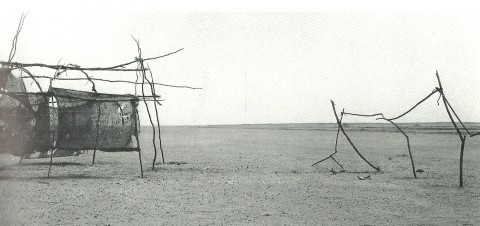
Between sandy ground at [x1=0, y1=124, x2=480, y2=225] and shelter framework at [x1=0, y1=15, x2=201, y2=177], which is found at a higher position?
shelter framework at [x1=0, y1=15, x2=201, y2=177]

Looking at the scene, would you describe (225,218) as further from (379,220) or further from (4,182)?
(4,182)

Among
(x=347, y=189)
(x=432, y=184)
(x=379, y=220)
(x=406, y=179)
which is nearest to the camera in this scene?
(x=379, y=220)

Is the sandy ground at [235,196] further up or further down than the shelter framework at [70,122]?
further down

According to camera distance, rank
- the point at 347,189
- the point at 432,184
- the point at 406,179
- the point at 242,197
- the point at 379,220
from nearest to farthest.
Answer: the point at 379,220, the point at 242,197, the point at 347,189, the point at 432,184, the point at 406,179

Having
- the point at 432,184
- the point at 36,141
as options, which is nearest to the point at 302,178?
the point at 432,184

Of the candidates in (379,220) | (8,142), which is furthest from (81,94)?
(379,220)

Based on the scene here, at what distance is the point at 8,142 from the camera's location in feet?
38.1

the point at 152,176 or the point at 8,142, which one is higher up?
the point at 8,142

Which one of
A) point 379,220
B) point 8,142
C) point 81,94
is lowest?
point 379,220

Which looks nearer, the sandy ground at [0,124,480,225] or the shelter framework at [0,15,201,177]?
the sandy ground at [0,124,480,225]

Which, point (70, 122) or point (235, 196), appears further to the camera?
point (70, 122)

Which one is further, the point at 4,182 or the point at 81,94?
the point at 81,94

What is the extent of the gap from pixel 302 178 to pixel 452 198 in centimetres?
351

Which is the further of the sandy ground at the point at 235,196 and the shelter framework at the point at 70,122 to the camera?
A: the shelter framework at the point at 70,122
